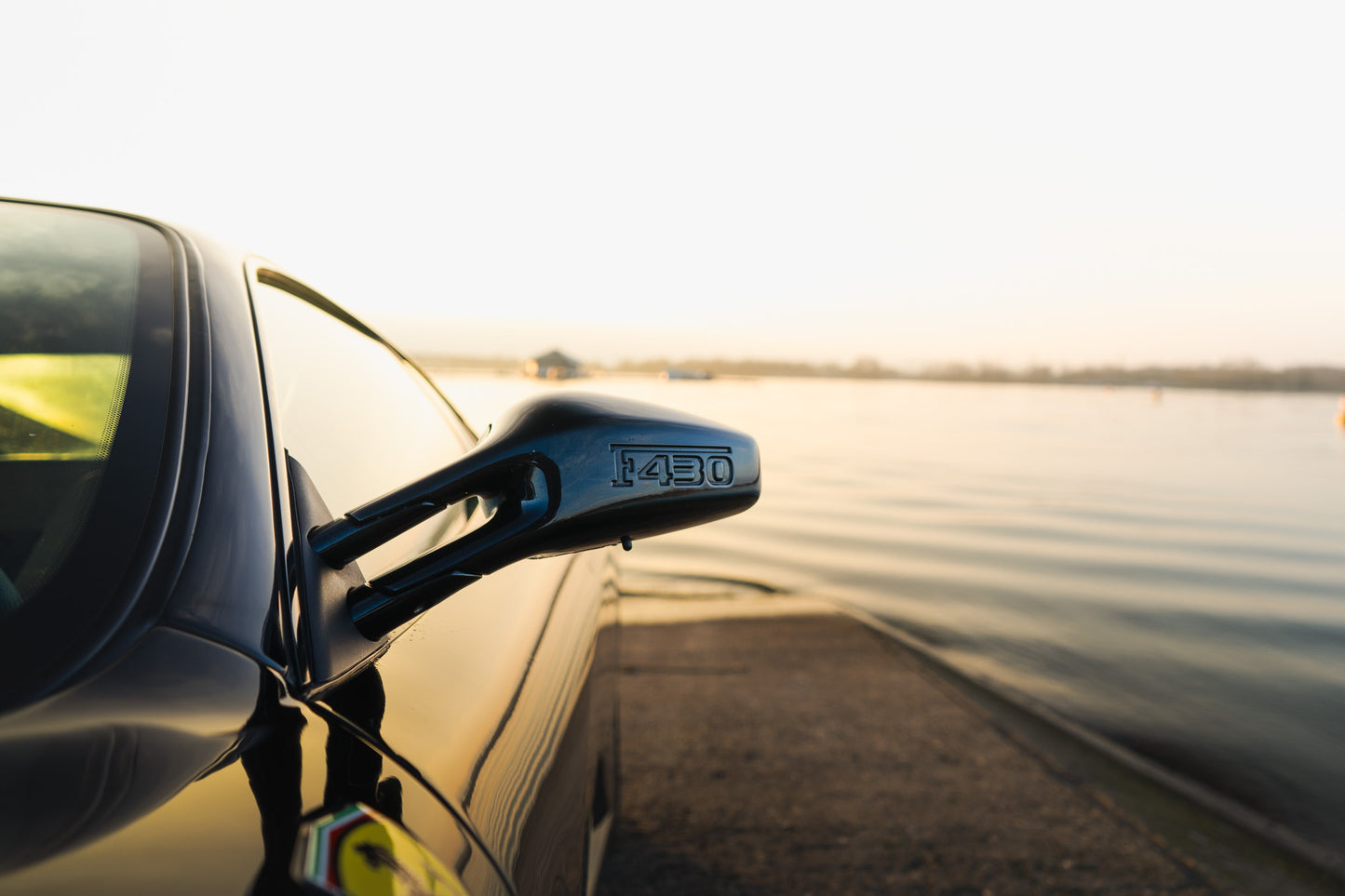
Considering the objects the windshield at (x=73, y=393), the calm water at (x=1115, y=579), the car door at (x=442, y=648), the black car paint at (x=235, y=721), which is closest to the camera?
the black car paint at (x=235, y=721)

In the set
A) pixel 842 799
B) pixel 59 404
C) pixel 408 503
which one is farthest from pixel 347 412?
pixel 842 799

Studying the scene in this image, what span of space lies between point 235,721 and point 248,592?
144 millimetres

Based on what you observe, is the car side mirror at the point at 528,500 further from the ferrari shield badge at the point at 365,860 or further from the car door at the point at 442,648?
the ferrari shield badge at the point at 365,860

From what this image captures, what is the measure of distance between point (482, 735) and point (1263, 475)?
18.8m

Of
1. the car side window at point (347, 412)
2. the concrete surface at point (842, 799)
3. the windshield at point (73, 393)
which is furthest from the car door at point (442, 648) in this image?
the concrete surface at point (842, 799)

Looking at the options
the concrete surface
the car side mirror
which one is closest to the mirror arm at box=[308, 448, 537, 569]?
the car side mirror

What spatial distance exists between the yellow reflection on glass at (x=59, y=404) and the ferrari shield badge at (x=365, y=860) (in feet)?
1.75

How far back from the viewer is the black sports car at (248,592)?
2.21ft

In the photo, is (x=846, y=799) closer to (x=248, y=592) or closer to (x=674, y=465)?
(x=674, y=465)

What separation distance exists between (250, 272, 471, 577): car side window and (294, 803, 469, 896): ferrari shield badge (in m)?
0.43

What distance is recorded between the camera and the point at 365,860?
70 cm

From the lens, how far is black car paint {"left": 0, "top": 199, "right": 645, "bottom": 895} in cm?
64

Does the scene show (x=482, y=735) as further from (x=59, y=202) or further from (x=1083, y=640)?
(x=1083, y=640)

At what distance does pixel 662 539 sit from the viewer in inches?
383
